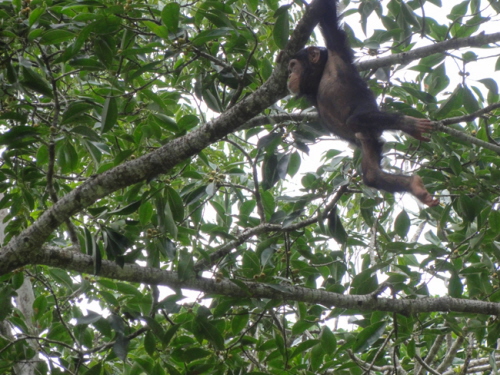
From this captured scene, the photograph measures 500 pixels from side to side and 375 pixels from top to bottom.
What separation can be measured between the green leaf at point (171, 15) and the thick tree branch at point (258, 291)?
1.35 metres

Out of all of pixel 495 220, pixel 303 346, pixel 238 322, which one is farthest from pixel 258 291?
pixel 495 220

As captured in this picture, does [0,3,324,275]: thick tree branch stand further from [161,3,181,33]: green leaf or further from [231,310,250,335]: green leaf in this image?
[231,310,250,335]: green leaf

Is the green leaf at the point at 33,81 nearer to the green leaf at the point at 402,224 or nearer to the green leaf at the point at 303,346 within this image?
the green leaf at the point at 303,346

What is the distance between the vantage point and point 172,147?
2.94 meters

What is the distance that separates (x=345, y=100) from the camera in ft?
12.5

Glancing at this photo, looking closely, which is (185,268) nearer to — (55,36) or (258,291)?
(258,291)

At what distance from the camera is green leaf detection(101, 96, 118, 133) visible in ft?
9.38

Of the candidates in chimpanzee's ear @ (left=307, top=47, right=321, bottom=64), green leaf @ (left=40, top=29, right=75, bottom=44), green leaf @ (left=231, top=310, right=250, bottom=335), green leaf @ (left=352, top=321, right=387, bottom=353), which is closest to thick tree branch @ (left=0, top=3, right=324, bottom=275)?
green leaf @ (left=40, top=29, right=75, bottom=44)

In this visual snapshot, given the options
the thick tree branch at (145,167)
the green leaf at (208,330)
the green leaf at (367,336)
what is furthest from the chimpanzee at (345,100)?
the green leaf at (208,330)

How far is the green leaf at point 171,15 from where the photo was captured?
2.63 metres

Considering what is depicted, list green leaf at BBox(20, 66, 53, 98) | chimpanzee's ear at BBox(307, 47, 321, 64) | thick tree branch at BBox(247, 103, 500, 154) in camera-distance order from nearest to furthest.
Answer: green leaf at BBox(20, 66, 53, 98) → thick tree branch at BBox(247, 103, 500, 154) → chimpanzee's ear at BBox(307, 47, 321, 64)

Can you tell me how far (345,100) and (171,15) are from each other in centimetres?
160

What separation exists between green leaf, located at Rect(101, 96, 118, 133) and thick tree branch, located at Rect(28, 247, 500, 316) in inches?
29.5

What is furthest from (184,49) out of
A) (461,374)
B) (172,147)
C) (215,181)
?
(461,374)
